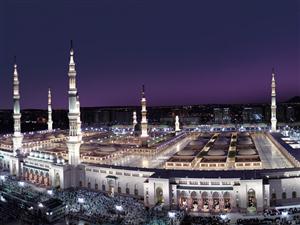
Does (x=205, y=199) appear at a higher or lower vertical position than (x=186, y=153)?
lower

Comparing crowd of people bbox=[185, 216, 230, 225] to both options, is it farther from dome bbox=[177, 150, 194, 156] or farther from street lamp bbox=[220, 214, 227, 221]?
dome bbox=[177, 150, 194, 156]

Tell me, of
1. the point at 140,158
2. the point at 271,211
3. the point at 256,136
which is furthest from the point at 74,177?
the point at 256,136

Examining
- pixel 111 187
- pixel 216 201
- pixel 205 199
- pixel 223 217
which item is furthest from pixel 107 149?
pixel 223 217

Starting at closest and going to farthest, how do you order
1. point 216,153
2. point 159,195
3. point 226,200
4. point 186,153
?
1. point 226,200
2. point 159,195
3. point 216,153
4. point 186,153

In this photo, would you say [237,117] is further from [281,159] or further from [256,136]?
[281,159]

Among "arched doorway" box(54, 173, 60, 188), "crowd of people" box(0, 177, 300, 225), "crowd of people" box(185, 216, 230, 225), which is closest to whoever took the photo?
"crowd of people" box(185, 216, 230, 225)

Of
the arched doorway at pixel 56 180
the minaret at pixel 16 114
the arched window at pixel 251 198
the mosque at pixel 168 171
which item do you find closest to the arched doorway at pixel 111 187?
the mosque at pixel 168 171

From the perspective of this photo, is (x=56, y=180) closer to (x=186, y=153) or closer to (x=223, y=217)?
(x=186, y=153)

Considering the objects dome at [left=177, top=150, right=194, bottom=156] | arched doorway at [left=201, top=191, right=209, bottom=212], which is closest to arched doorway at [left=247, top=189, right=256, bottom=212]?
arched doorway at [left=201, top=191, right=209, bottom=212]

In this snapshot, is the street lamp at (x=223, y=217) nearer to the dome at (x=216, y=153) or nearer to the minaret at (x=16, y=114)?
the dome at (x=216, y=153)
